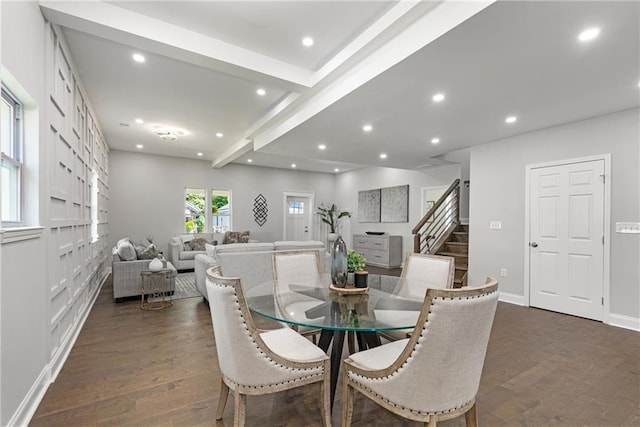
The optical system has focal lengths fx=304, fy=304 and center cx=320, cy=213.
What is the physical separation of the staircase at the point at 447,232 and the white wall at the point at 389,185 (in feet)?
1.47

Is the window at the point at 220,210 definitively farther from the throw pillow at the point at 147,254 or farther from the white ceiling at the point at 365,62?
the white ceiling at the point at 365,62

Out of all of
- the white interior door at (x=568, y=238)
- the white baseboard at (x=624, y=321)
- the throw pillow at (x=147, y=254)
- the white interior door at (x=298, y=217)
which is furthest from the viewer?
the white interior door at (x=298, y=217)

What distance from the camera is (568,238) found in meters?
3.94

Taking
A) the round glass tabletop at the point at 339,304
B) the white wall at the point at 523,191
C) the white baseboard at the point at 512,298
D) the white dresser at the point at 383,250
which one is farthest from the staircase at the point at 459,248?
the round glass tabletop at the point at 339,304

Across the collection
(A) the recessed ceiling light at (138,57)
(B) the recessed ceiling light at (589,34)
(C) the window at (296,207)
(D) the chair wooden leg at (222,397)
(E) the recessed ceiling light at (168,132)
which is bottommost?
(D) the chair wooden leg at (222,397)

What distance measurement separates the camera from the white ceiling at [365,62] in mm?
2148

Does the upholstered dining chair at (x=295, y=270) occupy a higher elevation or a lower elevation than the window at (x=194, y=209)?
lower

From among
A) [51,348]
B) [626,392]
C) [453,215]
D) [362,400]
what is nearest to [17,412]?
[51,348]

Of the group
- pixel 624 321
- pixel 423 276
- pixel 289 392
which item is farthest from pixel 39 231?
pixel 624 321

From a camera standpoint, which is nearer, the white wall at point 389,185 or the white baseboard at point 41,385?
→ the white baseboard at point 41,385

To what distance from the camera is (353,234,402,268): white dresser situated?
7585 millimetres

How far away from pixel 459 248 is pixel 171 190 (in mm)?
6915

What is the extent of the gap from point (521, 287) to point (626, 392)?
2381mm

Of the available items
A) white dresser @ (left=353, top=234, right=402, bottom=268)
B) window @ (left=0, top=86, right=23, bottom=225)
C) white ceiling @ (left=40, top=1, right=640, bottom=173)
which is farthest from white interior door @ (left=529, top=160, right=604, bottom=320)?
window @ (left=0, top=86, right=23, bottom=225)
